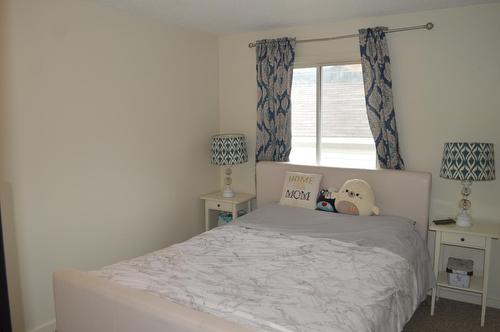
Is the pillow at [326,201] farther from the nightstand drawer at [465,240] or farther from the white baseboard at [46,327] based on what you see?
the white baseboard at [46,327]

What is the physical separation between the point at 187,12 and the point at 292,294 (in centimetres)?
248

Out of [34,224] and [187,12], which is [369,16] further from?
[34,224]

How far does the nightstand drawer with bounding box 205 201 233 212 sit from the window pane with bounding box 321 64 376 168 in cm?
105

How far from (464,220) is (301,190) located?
132 centimetres

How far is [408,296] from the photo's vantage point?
7.82 ft

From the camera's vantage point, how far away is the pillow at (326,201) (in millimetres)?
3336

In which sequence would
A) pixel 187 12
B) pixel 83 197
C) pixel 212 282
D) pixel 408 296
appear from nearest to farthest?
1. pixel 212 282
2. pixel 408 296
3. pixel 83 197
4. pixel 187 12

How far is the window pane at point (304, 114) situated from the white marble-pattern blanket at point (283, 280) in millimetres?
1339

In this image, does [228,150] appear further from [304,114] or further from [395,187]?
[395,187]

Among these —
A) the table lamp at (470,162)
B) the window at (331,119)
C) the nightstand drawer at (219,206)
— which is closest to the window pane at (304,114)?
the window at (331,119)

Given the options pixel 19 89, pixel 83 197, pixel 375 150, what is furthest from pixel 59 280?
pixel 375 150

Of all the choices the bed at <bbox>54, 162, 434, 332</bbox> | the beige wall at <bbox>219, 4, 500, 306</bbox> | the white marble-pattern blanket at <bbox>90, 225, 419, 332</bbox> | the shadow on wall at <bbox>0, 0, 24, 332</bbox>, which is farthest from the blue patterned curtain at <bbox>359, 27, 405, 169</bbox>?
the shadow on wall at <bbox>0, 0, 24, 332</bbox>

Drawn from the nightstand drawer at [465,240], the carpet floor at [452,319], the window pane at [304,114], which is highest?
the window pane at [304,114]

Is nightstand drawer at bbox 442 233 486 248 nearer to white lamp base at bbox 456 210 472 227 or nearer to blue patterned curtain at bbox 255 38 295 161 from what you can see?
white lamp base at bbox 456 210 472 227
